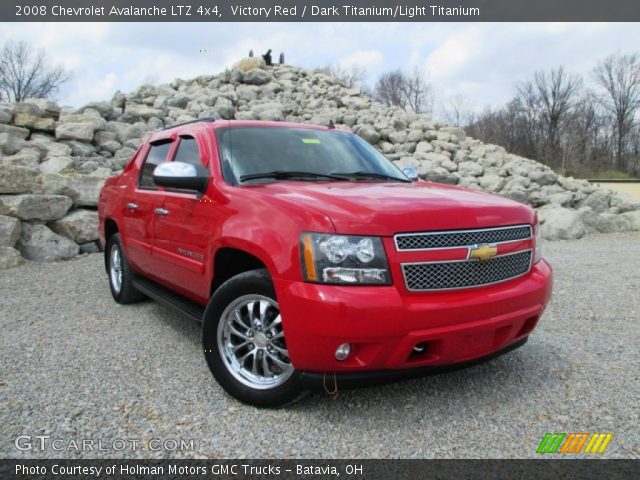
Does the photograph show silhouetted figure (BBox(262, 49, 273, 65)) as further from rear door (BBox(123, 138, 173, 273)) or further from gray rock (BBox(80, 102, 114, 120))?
rear door (BBox(123, 138, 173, 273))

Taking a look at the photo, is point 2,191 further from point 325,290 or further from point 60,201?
point 325,290

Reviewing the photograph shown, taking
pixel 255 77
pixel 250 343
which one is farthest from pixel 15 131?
pixel 250 343

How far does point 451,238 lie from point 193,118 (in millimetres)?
14085

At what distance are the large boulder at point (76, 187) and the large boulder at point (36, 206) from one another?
0.76 feet

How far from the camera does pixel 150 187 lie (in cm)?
446

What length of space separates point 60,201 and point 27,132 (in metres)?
5.74

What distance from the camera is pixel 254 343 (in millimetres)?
2963

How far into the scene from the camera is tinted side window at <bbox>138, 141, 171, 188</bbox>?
4523mm

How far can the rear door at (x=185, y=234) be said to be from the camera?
11.2ft

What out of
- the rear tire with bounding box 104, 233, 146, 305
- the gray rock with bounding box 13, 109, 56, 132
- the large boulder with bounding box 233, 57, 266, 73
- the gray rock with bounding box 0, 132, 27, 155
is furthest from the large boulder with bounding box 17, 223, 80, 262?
the large boulder with bounding box 233, 57, 266, 73

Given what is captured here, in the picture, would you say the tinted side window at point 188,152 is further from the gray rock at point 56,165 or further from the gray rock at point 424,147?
the gray rock at point 424,147

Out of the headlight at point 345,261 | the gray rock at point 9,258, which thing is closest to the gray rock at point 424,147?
the gray rock at point 9,258

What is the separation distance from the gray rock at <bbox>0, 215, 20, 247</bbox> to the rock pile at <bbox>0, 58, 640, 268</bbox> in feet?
0.05

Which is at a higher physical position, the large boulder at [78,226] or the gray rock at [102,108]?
the gray rock at [102,108]
